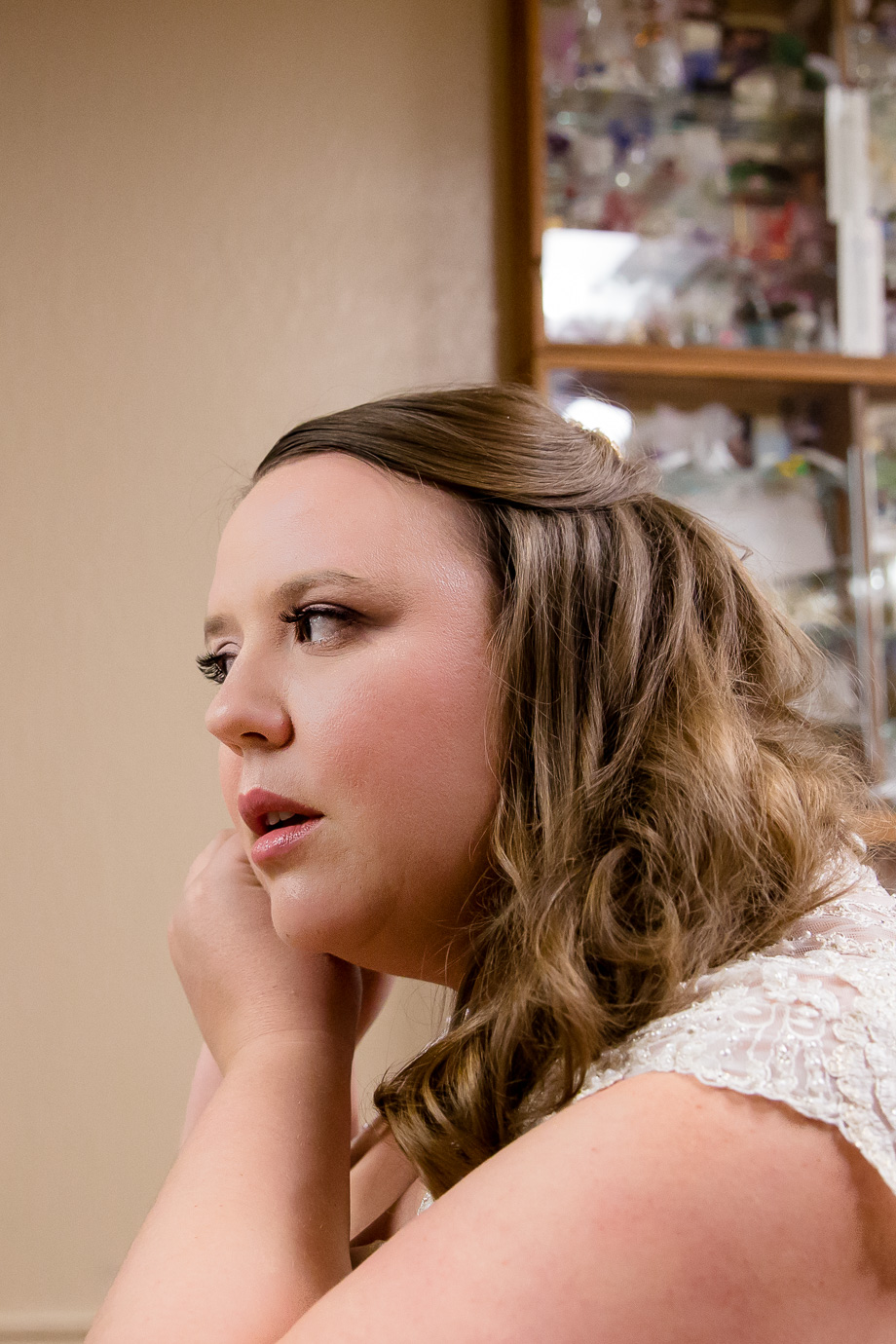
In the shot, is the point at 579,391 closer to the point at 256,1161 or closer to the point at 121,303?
the point at 121,303

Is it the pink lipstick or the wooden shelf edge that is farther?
the wooden shelf edge

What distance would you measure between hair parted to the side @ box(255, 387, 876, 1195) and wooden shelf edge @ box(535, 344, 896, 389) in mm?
1155

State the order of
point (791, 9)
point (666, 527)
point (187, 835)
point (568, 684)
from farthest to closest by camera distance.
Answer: point (791, 9) < point (187, 835) < point (666, 527) < point (568, 684)

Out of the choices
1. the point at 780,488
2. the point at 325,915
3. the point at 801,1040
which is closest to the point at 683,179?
the point at 780,488

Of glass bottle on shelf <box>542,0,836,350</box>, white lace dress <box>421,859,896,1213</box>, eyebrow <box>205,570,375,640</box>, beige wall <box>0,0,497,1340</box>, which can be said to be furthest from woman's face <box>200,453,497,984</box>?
glass bottle on shelf <box>542,0,836,350</box>

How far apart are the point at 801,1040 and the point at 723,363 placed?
70.2 inches

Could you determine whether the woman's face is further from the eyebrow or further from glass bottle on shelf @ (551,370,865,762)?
glass bottle on shelf @ (551,370,865,762)

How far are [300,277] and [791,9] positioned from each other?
3.80 ft

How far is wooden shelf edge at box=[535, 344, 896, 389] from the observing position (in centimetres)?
203

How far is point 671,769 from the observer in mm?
715

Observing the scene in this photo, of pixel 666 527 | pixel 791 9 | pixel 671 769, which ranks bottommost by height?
pixel 671 769

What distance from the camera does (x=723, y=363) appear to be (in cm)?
210

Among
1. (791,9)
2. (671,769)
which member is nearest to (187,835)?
(671,769)

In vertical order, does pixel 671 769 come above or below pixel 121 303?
below
